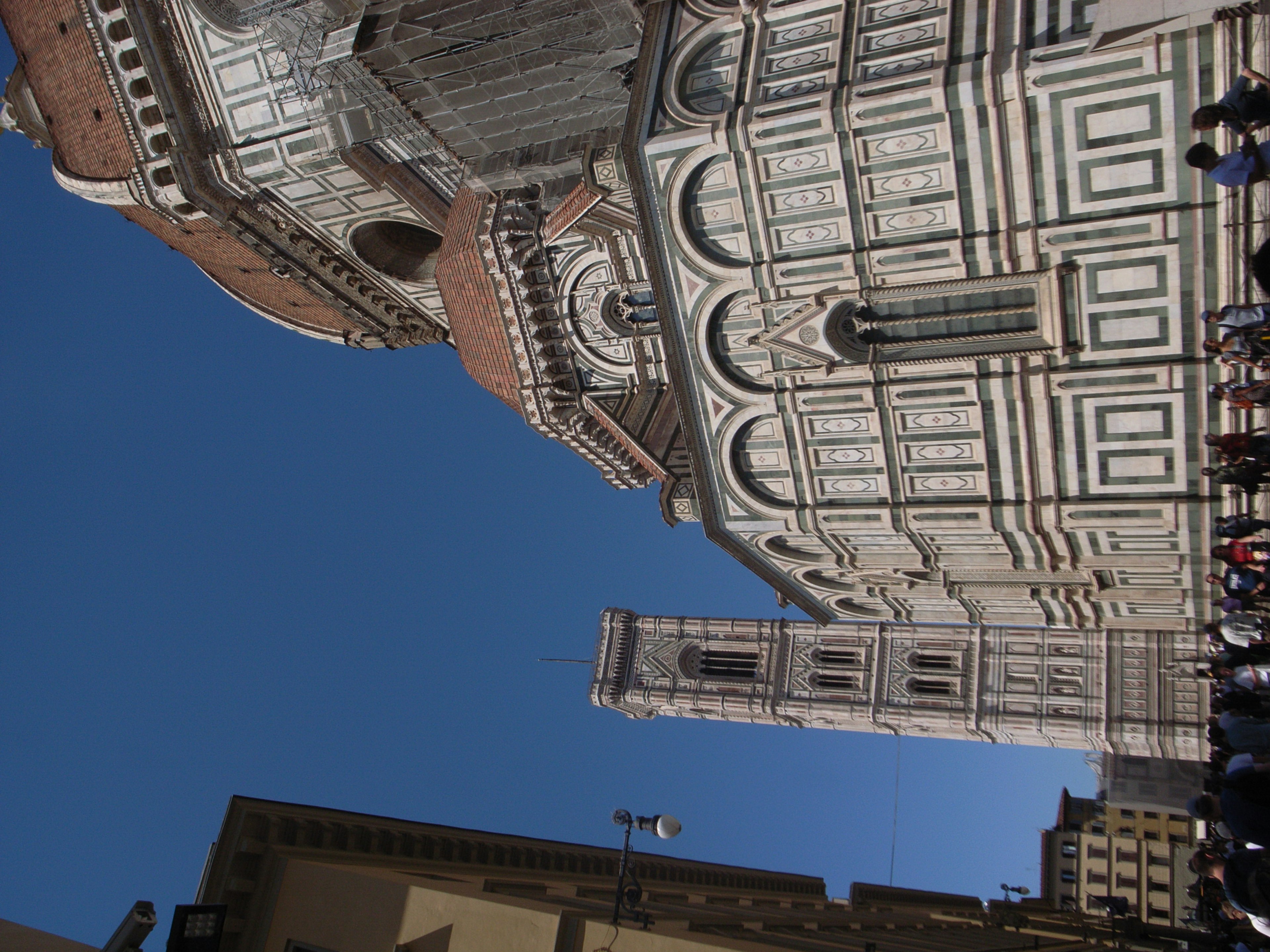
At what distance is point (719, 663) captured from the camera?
4056cm

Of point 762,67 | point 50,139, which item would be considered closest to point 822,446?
point 762,67

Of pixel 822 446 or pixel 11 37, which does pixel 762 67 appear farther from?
pixel 11 37

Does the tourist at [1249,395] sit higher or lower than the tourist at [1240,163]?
lower

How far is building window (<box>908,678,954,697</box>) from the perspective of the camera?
119 ft

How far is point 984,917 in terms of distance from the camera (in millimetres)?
37906

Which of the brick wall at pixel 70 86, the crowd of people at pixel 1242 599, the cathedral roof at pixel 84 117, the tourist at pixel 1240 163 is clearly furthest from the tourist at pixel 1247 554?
the brick wall at pixel 70 86

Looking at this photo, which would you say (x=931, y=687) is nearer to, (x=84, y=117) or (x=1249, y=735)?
(x=1249, y=735)

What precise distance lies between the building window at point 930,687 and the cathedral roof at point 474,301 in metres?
21.8

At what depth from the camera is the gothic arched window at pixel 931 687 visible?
36.3 m

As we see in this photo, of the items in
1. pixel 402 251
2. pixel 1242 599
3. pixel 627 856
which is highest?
pixel 402 251

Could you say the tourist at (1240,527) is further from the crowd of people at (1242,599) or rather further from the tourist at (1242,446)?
the tourist at (1242,446)

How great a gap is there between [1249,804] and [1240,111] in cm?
736

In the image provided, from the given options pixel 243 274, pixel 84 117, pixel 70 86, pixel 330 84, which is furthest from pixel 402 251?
pixel 70 86

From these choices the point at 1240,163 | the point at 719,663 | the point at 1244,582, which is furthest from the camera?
the point at 719,663
